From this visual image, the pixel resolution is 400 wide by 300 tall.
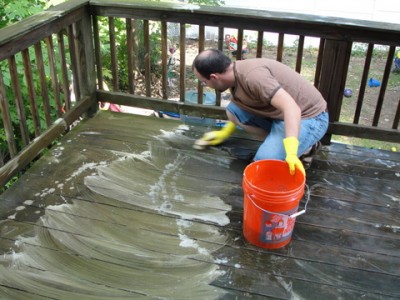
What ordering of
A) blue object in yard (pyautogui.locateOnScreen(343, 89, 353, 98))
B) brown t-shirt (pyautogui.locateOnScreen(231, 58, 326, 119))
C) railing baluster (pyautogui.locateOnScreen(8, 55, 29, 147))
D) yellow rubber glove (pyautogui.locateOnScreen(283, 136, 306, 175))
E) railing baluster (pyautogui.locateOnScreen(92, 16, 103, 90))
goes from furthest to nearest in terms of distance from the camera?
blue object in yard (pyautogui.locateOnScreen(343, 89, 353, 98)) → railing baluster (pyautogui.locateOnScreen(92, 16, 103, 90)) → railing baluster (pyautogui.locateOnScreen(8, 55, 29, 147)) → brown t-shirt (pyautogui.locateOnScreen(231, 58, 326, 119)) → yellow rubber glove (pyautogui.locateOnScreen(283, 136, 306, 175))

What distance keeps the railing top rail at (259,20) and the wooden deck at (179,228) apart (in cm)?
82

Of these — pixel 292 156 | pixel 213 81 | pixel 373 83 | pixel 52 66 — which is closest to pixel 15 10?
pixel 52 66

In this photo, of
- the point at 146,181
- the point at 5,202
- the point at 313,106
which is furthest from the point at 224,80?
the point at 5,202

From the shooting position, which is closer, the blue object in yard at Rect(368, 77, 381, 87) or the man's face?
the man's face

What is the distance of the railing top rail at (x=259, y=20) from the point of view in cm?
281

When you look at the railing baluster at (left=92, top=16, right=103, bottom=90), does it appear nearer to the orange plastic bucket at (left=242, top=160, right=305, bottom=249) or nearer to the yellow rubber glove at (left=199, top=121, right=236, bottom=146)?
the yellow rubber glove at (left=199, top=121, right=236, bottom=146)

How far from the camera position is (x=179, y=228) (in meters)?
2.38

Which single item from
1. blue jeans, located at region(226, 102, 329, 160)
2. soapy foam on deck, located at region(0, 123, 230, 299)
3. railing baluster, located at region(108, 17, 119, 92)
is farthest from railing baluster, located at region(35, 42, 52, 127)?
blue jeans, located at region(226, 102, 329, 160)

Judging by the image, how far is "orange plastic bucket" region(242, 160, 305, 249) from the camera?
6.72ft

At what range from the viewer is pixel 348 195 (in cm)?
269

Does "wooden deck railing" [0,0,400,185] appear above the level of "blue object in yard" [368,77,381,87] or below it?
above

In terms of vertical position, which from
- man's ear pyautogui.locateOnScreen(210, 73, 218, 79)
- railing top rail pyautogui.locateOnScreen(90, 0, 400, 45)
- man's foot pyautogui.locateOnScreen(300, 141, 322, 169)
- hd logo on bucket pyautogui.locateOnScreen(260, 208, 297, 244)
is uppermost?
railing top rail pyautogui.locateOnScreen(90, 0, 400, 45)

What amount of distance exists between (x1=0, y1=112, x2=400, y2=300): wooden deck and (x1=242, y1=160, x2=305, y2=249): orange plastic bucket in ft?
0.26

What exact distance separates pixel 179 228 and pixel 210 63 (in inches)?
36.1
